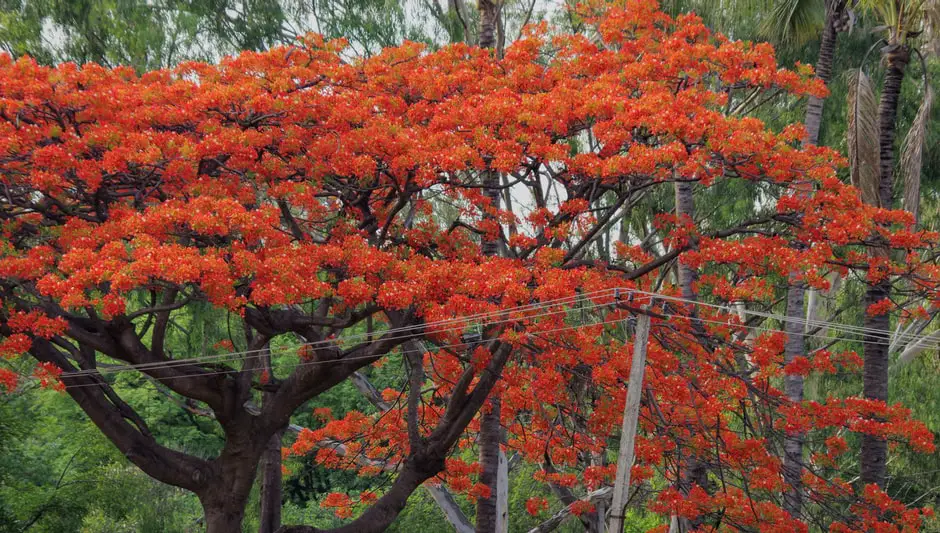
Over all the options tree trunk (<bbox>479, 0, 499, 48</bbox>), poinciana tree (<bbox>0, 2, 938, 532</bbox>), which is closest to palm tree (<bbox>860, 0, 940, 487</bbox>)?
poinciana tree (<bbox>0, 2, 938, 532</bbox>)

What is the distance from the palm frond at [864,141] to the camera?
44.8 ft

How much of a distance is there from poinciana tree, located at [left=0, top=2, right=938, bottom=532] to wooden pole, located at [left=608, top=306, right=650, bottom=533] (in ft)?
1.22

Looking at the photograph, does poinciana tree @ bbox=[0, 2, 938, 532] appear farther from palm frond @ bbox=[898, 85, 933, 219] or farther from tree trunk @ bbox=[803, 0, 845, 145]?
palm frond @ bbox=[898, 85, 933, 219]

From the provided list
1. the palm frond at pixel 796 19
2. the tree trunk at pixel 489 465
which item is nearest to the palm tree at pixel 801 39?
the palm frond at pixel 796 19

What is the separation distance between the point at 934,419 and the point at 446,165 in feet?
46.4

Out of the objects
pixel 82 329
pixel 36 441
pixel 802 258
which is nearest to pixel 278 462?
pixel 82 329

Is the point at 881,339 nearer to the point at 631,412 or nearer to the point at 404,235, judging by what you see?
the point at 631,412

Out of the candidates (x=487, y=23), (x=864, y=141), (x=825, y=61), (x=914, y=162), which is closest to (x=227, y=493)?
(x=487, y=23)

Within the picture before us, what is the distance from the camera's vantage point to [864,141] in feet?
45.2

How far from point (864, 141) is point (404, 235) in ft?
22.0

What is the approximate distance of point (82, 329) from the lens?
1035 cm

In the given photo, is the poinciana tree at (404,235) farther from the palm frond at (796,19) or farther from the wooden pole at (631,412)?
the palm frond at (796,19)

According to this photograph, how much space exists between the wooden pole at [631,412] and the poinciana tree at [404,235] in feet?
1.22

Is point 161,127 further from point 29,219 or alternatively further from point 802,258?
point 802,258
